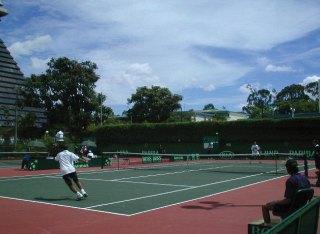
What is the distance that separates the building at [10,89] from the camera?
180 ft

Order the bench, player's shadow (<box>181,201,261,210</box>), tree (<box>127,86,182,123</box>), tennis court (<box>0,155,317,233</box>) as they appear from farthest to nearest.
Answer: tree (<box>127,86,182,123</box>), player's shadow (<box>181,201,261,210</box>), tennis court (<box>0,155,317,233</box>), the bench

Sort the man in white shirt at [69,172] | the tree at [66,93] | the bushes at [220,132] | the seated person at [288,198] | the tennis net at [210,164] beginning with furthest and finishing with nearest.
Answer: the tree at [66,93]
the bushes at [220,132]
the tennis net at [210,164]
the man in white shirt at [69,172]
the seated person at [288,198]

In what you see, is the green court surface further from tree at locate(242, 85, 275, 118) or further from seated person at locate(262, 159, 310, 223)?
tree at locate(242, 85, 275, 118)

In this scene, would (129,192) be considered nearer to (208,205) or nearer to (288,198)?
(208,205)

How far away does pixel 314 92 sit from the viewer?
330 feet

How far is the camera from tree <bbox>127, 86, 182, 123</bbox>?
221ft

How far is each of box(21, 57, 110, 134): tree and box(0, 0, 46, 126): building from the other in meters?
1.30

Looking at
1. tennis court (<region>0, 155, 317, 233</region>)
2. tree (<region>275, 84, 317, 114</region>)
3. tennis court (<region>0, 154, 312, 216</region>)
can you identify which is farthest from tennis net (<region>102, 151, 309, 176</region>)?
tree (<region>275, 84, 317, 114</region>)

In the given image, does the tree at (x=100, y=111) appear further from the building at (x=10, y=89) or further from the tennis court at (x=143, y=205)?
the tennis court at (x=143, y=205)

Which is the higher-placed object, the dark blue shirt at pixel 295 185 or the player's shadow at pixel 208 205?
the dark blue shirt at pixel 295 185

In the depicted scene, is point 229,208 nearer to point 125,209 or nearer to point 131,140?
point 125,209

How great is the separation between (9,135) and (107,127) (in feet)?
37.5

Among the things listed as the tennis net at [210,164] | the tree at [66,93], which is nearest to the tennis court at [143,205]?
the tennis net at [210,164]

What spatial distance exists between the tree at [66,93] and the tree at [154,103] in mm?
12942
